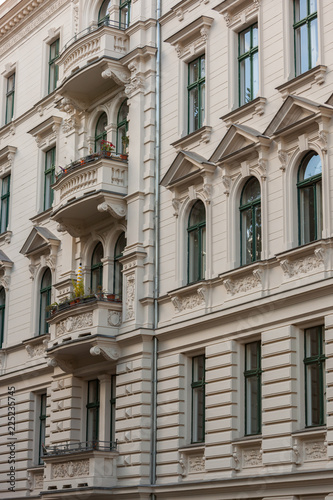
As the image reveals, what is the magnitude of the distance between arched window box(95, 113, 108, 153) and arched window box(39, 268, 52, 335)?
16.0 ft

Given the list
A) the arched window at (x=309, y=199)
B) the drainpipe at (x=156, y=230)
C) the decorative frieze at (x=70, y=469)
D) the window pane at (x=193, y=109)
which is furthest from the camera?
the window pane at (x=193, y=109)

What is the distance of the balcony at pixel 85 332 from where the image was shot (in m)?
27.3

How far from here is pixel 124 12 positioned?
3152cm

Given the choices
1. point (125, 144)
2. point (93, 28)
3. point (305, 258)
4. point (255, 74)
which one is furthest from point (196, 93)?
point (305, 258)

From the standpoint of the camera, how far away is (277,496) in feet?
70.9

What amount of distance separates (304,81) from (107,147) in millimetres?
7850

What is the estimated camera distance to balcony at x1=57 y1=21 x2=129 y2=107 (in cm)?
2981

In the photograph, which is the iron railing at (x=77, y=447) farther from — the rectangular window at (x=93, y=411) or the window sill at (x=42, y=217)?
the window sill at (x=42, y=217)

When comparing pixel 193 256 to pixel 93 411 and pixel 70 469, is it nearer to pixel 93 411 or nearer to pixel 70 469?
pixel 93 411

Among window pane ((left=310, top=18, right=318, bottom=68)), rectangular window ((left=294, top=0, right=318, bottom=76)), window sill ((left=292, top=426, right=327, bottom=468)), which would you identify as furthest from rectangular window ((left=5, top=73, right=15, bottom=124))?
window sill ((left=292, top=426, right=327, bottom=468))

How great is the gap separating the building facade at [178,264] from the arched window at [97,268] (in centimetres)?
8

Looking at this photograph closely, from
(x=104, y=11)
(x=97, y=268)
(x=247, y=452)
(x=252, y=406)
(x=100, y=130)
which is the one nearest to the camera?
(x=247, y=452)

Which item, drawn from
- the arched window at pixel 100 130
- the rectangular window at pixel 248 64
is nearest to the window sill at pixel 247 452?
the rectangular window at pixel 248 64

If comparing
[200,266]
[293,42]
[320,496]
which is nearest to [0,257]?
[200,266]
